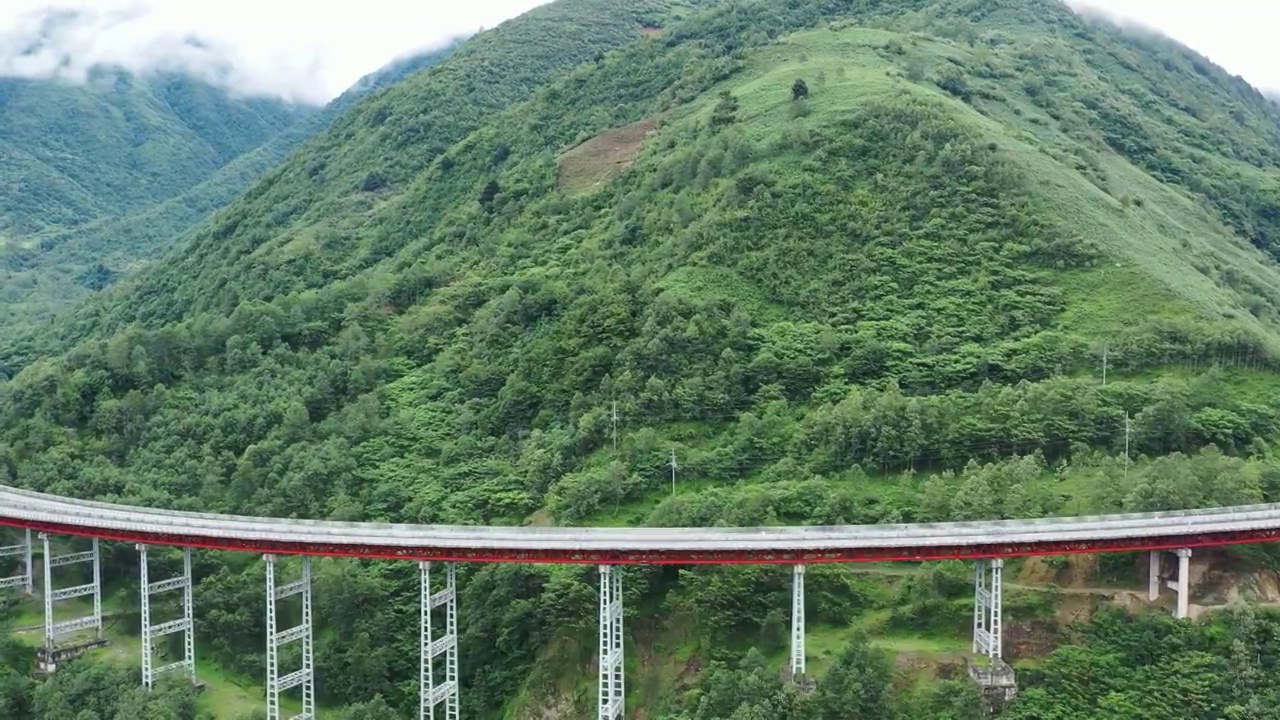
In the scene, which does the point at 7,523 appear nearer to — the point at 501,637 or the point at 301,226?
the point at 501,637

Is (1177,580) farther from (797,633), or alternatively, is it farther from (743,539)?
(743,539)

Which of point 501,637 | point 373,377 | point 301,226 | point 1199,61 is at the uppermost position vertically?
point 1199,61

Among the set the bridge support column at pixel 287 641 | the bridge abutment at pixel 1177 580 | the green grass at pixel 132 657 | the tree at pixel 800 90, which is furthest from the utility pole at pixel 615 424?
the tree at pixel 800 90

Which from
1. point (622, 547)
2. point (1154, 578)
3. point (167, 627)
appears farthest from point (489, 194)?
point (1154, 578)

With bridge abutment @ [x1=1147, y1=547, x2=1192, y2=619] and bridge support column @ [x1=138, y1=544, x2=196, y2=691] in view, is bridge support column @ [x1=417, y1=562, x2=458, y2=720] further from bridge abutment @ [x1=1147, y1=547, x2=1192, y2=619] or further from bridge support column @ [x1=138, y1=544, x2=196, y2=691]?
bridge abutment @ [x1=1147, y1=547, x2=1192, y2=619]

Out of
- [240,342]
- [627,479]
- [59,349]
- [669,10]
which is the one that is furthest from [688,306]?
[669,10]

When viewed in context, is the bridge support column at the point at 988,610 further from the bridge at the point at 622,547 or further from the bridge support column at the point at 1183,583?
the bridge support column at the point at 1183,583
